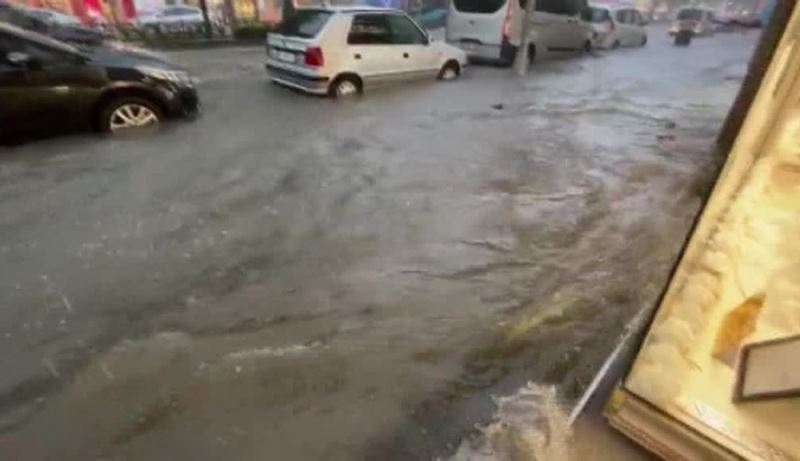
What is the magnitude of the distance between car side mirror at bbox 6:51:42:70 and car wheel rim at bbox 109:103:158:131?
955 mm

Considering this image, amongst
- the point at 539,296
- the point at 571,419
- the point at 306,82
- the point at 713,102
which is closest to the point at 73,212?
the point at 539,296

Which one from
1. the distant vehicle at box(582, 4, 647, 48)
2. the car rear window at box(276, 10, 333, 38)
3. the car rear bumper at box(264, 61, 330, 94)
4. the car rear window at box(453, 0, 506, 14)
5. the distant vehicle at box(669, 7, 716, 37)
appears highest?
the car rear window at box(276, 10, 333, 38)

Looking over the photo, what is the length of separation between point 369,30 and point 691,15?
23.3m

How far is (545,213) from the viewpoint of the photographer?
17.0 feet

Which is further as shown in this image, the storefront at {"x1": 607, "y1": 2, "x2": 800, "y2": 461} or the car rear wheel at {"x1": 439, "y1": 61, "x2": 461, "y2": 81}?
the car rear wheel at {"x1": 439, "y1": 61, "x2": 461, "y2": 81}

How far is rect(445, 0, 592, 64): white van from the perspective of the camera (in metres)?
13.1

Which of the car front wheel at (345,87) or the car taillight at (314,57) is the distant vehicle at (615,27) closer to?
the car front wheel at (345,87)

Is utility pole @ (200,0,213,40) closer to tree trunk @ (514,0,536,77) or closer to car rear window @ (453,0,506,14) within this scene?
car rear window @ (453,0,506,14)

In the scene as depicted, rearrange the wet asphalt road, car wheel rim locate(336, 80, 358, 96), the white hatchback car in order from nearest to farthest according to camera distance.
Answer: the wet asphalt road, the white hatchback car, car wheel rim locate(336, 80, 358, 96)

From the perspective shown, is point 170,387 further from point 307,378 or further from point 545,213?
point 545,213

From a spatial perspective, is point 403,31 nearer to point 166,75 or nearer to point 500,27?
point 500,27

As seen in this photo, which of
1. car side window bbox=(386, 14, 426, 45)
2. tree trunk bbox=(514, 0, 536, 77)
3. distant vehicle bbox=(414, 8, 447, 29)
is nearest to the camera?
car side window bbox=(386, 14, 426, 45)

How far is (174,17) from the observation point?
19.1 meters

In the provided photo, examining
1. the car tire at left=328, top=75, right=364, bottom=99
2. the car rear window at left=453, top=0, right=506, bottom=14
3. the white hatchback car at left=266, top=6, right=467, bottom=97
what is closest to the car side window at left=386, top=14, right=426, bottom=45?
the white hatchback car at left=266, top=6, right=467, bottom=97
